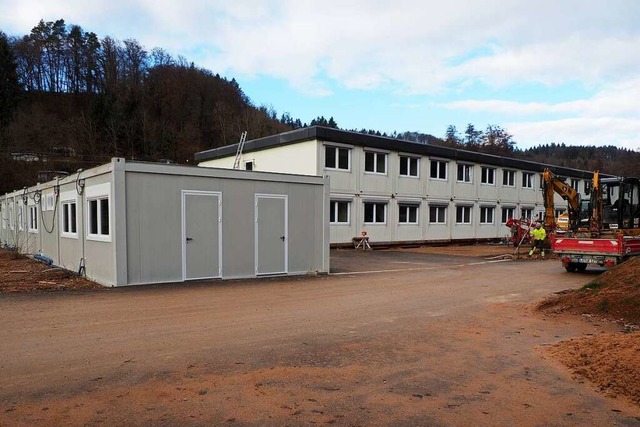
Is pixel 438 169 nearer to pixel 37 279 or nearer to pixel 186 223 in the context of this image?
pixel 186 223

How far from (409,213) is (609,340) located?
80.3 feet

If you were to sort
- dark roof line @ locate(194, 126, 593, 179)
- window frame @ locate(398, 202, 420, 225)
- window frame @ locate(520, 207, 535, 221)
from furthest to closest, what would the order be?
window frame @ locate(520, 207, 535, 221) < window frame @ locate(398, 202, 420, 225) < dark roof line @ locate(194, 126, 593, 179)

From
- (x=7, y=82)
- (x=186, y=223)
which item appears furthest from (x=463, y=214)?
(x=7, y=82)

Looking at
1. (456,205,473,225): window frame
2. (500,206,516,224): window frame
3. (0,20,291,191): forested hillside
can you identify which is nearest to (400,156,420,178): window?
(456,205,473,225): window frame

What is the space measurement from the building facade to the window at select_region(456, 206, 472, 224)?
2.8 inches

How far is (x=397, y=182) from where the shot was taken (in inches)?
1181

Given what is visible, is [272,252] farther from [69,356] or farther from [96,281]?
[69,356]

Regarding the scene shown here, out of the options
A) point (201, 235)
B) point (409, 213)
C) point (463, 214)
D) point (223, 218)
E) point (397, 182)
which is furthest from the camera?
point (463, 214)

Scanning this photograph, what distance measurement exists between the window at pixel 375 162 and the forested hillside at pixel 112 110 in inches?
1355

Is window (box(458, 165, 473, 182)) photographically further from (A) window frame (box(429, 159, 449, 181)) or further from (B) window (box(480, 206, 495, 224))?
(B) window (box(480, 206, 495, 224))

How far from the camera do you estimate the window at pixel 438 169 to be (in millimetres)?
32562

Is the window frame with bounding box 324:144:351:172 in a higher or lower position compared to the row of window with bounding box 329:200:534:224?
higher

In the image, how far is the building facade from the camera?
1054 inches

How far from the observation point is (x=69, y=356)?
609cm
